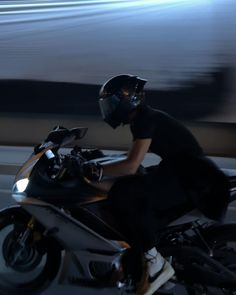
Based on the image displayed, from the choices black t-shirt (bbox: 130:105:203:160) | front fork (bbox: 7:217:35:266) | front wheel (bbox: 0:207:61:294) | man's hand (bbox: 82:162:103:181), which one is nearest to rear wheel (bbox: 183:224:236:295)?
black t-shirt (bbox: 130:105:203:160)

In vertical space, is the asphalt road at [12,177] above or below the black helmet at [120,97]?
below

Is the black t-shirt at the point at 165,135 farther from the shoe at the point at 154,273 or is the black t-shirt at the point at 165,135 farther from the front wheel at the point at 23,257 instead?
the front wheel at the point at 23,257

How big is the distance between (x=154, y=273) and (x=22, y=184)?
99cm

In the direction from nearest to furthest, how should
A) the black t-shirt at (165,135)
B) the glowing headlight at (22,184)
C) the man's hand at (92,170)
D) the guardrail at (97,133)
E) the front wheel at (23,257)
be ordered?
the man's hand at (92,170), the black t-shirt at (165,135), the glowing headlight at (22,184), the front wheel at (23,257), the guardrail at (97,133)

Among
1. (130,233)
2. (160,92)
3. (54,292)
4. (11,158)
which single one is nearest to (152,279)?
(130,233)

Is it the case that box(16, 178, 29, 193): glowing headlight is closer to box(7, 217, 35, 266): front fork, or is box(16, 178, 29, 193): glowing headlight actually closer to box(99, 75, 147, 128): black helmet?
box(7, 217, 35, 266): front fork

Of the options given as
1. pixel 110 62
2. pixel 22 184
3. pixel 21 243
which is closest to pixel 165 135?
pixel 22 184

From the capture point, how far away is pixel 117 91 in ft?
12.3

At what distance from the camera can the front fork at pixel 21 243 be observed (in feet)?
13.2

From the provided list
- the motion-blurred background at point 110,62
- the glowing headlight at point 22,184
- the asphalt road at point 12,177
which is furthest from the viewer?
the motion-blurred background at point 110,62

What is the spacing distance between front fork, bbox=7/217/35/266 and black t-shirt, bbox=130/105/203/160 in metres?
0.91

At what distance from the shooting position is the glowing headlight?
3.93 metres

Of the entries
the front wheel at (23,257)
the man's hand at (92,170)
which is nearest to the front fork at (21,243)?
the front wheel at (23,257)

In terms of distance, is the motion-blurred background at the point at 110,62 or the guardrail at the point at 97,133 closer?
the guardrail at the point at 97,133
